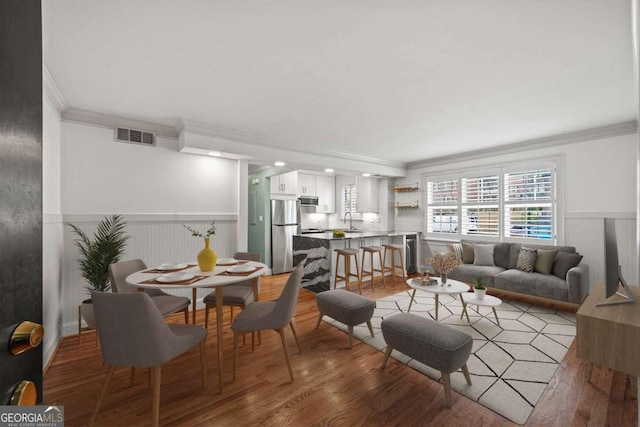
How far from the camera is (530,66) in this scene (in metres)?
2.33

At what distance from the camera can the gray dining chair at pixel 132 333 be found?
163cm

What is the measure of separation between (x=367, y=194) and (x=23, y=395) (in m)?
6.51

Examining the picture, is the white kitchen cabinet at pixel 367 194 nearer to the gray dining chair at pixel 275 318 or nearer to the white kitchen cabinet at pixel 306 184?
the white kitchen cabinet at pixel 306 184

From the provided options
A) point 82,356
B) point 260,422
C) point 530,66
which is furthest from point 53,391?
point 530,66

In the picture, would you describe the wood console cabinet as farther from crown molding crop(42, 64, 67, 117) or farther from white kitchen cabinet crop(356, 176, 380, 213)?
white kitchen cabinet crop(356, 176, 380, 213)

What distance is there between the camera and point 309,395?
2053mm

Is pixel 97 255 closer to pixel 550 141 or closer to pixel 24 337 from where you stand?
pixel 24 337

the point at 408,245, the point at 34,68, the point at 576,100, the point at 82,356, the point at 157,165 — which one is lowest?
the point at 82,356

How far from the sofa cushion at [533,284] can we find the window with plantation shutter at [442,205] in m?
1.74

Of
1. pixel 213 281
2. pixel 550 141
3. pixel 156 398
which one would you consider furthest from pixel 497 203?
pixel 156 398

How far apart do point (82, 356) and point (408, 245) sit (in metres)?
5.48

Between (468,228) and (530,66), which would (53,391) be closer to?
(530,66)

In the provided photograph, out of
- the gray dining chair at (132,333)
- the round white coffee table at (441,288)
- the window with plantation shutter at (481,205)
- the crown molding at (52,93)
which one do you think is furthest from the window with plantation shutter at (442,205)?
the crown molding at (52,93)

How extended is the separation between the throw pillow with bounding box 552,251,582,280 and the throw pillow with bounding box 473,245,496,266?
0.86m
